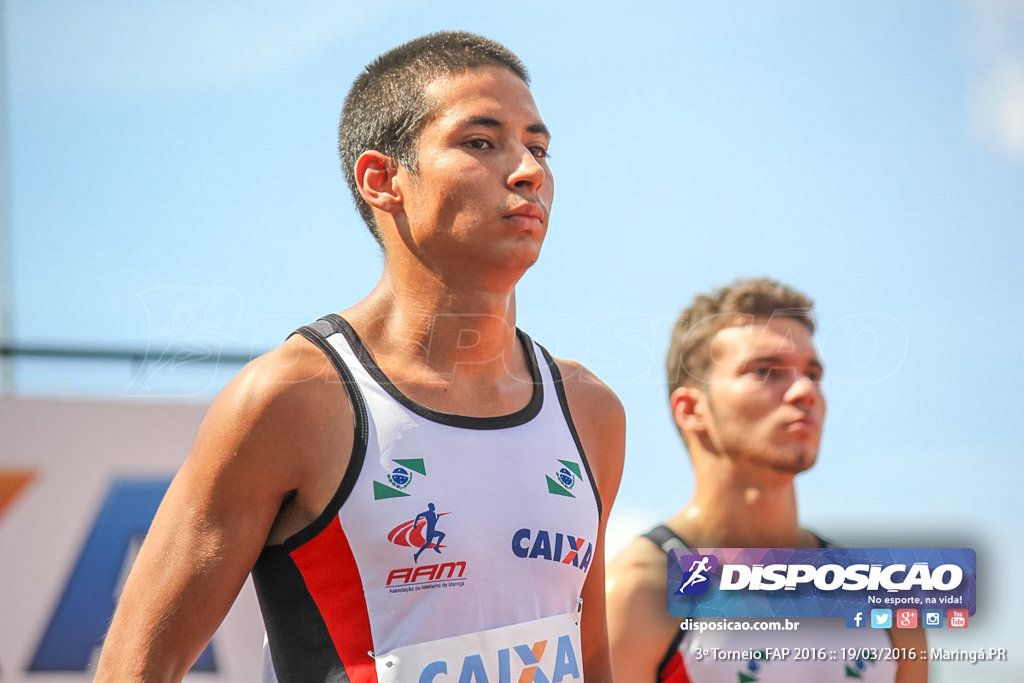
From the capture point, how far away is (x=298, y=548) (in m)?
1.67

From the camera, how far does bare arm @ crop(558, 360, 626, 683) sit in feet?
6.91

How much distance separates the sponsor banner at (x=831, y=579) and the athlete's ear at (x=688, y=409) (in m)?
0.48

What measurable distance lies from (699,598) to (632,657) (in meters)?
0.40

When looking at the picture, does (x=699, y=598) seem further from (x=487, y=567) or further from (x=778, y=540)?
(x=487, y=567)

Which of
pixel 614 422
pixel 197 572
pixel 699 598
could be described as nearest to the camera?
pixel 197 572

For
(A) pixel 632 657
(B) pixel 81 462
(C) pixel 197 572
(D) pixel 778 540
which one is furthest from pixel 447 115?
(B) pixel 81 462

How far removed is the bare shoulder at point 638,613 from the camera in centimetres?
327

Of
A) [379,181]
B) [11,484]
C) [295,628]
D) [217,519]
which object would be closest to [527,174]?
[379,181]

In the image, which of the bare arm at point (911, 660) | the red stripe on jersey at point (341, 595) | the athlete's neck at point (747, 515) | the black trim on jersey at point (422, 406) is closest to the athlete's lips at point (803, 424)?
the athlete's neck at point (747, 515)

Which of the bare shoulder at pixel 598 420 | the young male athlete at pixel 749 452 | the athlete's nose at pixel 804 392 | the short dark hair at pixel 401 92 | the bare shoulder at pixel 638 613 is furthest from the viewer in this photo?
the athlete's nose at pixel 804 392

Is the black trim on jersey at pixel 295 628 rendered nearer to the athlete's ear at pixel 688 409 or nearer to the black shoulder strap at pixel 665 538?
the black shoulder strap at pixel 665 538

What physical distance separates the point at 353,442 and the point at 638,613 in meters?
1.98

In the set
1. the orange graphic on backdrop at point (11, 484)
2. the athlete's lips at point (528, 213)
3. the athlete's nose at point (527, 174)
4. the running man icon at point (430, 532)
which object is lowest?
the running man icon at point (430, 532)

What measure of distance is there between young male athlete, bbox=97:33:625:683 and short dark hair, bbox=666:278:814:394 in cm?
172
